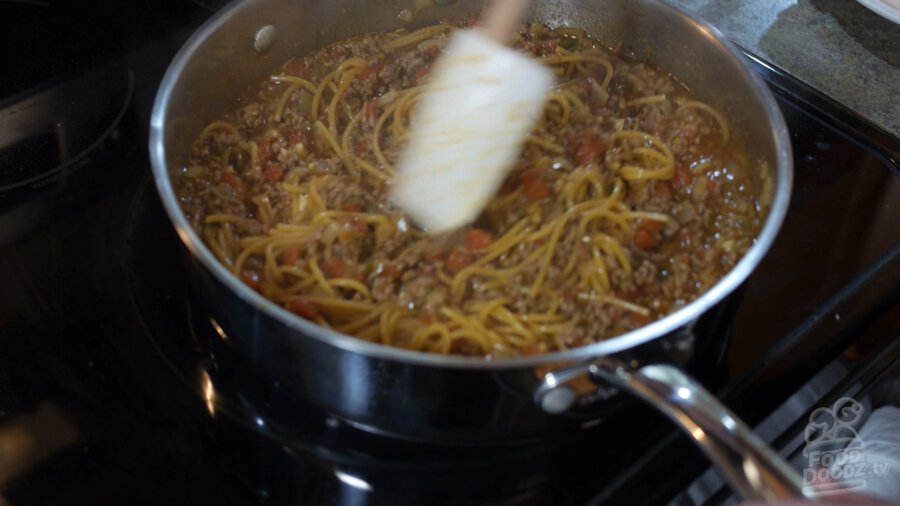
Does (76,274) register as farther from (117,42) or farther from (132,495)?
(117,42)

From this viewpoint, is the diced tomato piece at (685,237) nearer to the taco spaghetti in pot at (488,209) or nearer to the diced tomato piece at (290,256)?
the taco spaghetti in pot at (488,209)

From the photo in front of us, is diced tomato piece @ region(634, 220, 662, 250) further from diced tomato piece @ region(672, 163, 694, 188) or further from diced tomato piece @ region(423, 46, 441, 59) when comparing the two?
diced tomato piece @ region(423, 46, 441, 59)

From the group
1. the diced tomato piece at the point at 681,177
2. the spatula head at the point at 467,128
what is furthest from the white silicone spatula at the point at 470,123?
the diced tomato piece at the point at 681,177

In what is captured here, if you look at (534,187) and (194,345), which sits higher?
(534,187)

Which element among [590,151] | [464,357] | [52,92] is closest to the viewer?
[464,357]

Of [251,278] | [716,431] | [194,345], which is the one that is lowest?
[194,345]

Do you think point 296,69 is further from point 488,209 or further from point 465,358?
point 465,358

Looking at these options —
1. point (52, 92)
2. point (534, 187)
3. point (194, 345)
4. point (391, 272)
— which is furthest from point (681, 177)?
point (52, 92)

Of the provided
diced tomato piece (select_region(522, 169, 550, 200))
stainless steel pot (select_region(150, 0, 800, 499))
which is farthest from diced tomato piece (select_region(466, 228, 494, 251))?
stainless steel pot (select_region(150, 0, 800, 499))
